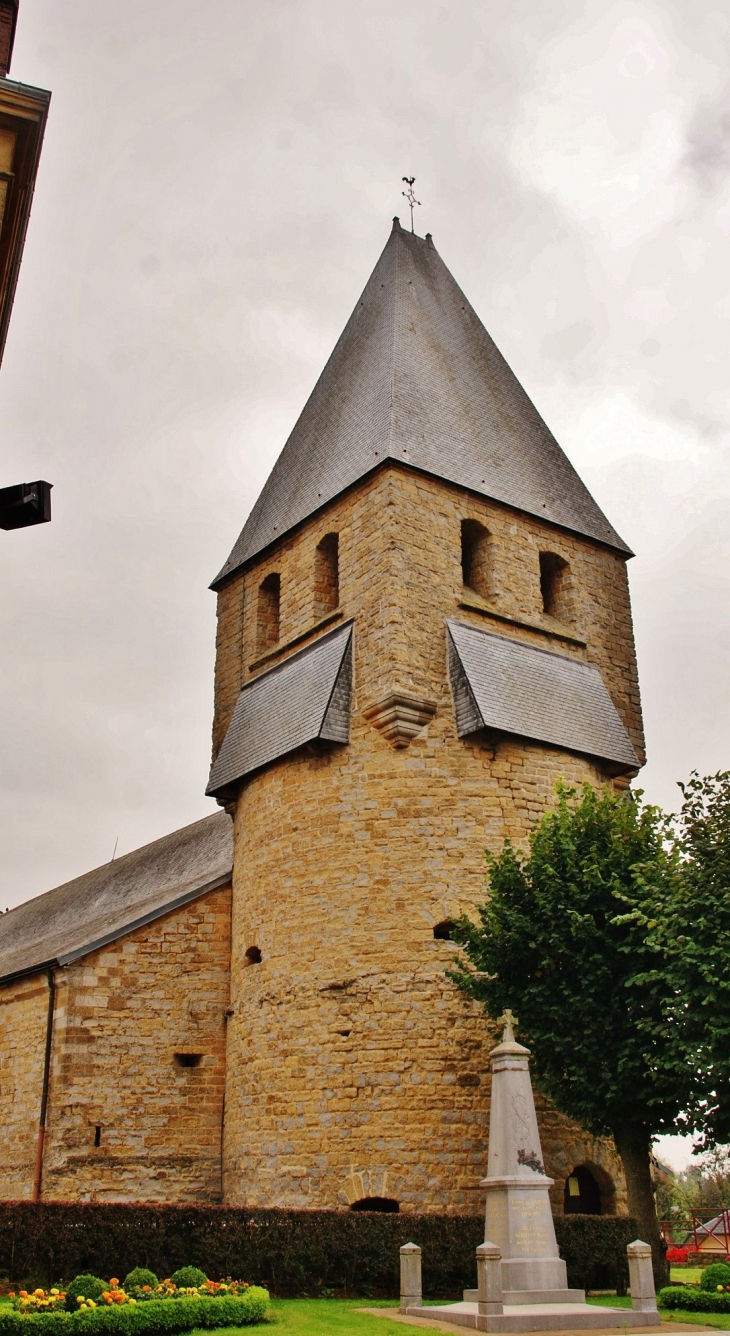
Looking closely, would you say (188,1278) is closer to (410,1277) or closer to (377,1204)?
(410,1277)

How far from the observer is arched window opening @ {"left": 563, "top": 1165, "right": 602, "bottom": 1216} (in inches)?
603

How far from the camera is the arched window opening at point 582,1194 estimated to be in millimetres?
15305

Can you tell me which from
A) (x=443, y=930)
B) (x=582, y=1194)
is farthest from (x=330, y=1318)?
(x=582, y=1194)

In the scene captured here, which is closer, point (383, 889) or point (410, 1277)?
point (410, 1277)

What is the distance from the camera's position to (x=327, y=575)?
63.0 feet

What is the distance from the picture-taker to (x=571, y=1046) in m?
13.5

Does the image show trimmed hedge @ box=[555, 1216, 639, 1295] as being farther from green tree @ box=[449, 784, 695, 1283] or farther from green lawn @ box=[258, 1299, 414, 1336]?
green lawn @ box=[258, 1299, 414, 1336]

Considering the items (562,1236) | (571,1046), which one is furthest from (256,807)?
(562,1236)

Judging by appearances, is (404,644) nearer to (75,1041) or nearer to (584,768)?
(584,768)

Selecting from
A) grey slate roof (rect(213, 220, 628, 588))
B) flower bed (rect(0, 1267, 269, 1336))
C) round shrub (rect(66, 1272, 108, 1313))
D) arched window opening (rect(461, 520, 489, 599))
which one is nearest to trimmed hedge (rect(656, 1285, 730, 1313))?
flower bed (rect(0, 1267, 269, 1336))

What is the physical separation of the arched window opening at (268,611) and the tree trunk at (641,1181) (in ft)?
33.7

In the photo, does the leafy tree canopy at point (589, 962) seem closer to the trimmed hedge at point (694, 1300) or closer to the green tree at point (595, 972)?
the green tree at point (595, 972)

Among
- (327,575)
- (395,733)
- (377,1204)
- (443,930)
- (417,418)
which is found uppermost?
(417,418)

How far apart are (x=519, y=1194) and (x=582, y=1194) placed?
4.07 m
